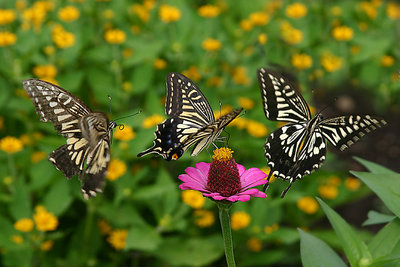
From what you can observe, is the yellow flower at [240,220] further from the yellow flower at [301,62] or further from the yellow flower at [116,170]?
the yellow flower at [301,62]

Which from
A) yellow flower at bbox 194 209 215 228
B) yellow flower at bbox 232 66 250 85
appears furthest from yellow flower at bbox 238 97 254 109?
yellow flower at bbox 194 209 215 228

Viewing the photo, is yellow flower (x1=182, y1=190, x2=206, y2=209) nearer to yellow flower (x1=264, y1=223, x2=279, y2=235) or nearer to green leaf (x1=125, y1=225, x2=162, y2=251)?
green leaf (x1=125, y1=225, x2=162, y2=251)

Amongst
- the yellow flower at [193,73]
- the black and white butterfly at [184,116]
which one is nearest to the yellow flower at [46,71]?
the yellow flower at [193,73]

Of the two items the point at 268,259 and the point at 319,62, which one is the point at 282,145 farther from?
the point at 319,62

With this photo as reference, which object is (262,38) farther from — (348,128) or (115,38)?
(348,128)

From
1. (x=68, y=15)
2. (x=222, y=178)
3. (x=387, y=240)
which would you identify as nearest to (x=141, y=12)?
(x=68, y=15)

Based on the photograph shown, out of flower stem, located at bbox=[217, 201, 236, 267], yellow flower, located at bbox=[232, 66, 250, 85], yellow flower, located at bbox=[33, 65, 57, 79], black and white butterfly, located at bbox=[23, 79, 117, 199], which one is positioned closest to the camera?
flower stem, located at bbox=[217, 201, 236, 267]
